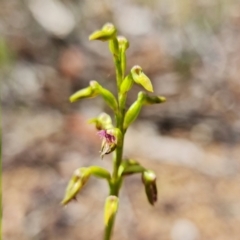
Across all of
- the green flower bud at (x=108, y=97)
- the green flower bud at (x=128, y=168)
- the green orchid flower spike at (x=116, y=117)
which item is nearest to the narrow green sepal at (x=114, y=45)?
the green orchid flower spike at (x=116, y=117)

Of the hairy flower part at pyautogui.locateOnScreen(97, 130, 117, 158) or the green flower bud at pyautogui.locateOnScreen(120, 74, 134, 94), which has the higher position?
the green flower bud at pyautogui.locateOnScreen(120, 74, 134, 94)

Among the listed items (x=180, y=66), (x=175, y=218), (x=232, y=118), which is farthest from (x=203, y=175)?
(x=180, y=66)

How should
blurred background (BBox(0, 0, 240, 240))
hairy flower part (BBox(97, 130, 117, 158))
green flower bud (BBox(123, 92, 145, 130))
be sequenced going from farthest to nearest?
blurred background (BBox(0, 0, 240, 240))
green flower bud (BBox(123, 92, 145, 130))
hairy flower part (BBox(97, 130, 117, 158))

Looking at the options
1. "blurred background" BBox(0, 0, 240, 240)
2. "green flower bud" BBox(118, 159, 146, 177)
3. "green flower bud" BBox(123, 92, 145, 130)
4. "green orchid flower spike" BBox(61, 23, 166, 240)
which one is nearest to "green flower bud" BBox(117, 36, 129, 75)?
"green orchid flower spike" BBox(61, 23, 166, 240)

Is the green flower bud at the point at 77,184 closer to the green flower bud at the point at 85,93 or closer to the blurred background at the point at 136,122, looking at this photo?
the green flower bud at the point at 85,93

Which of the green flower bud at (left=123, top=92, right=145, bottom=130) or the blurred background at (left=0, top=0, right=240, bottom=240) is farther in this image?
the blurred background at (left=0, top=0, right=240, bottom=240)

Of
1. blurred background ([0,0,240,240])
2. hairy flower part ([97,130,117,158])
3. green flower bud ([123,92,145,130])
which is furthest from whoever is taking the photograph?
blurred background ([0,0,240,240])

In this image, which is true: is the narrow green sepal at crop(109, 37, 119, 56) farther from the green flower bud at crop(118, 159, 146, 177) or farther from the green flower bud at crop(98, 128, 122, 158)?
the green flower bud at crop(118, 159, 146, 177)

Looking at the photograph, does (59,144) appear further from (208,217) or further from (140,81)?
(140,81)
